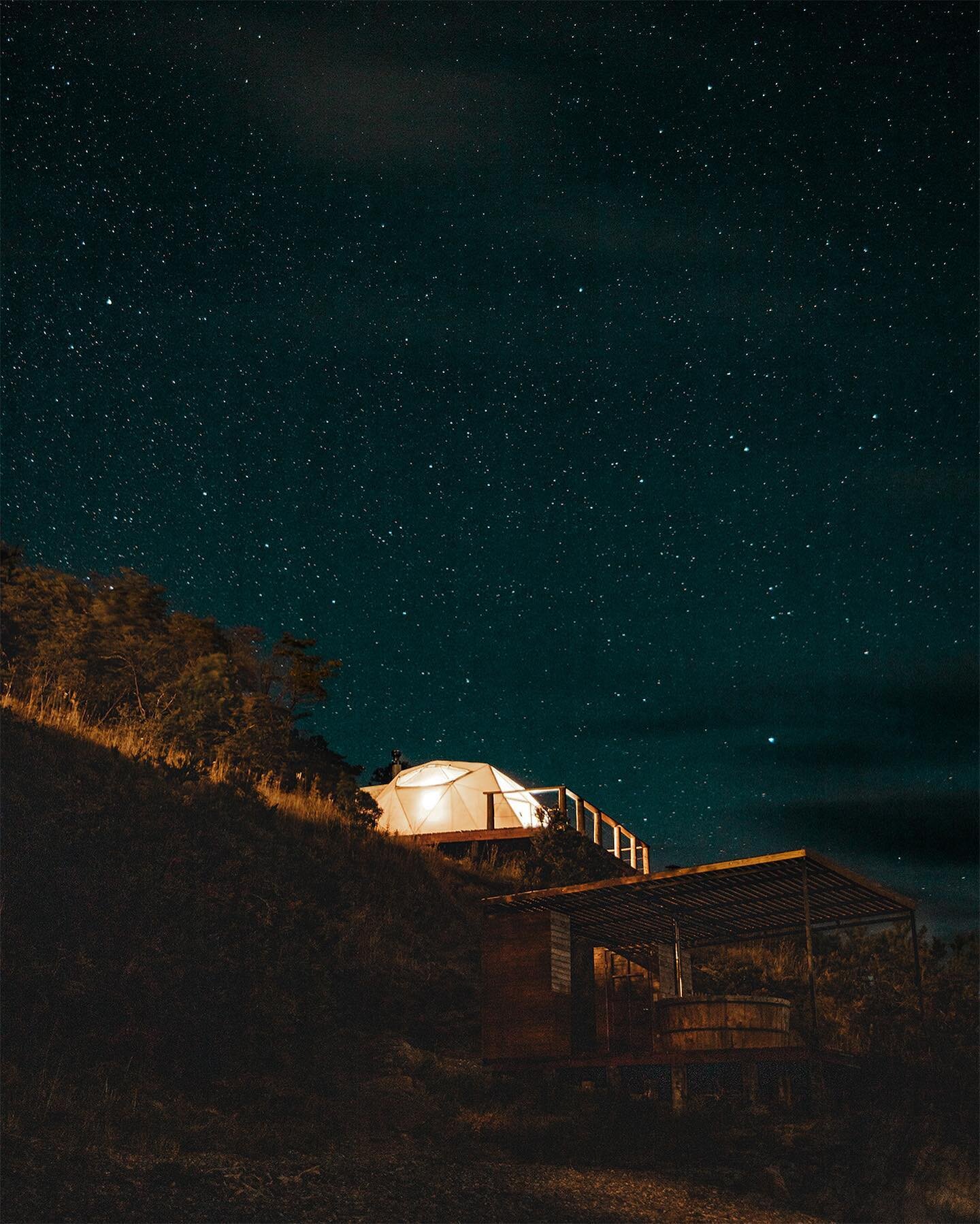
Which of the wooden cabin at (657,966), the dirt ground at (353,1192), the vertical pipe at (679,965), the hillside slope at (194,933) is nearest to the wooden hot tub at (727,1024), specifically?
the wooden cabin at (657,966)

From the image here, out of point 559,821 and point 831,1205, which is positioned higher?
point 559,821

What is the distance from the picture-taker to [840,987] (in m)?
23.2

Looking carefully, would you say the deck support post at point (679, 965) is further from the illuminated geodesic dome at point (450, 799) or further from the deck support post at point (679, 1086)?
the illuminated geodesic dome at point (450, 799)

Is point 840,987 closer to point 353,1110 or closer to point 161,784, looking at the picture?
point 353,1110

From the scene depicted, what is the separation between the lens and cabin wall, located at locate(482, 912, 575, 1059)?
1630cm

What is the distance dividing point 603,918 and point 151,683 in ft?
43.2

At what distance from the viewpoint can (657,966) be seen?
63.7 ft

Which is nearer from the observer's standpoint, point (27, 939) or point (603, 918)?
point (27, 939)

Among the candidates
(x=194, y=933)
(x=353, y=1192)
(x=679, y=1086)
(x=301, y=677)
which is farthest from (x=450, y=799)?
(x=353, y=1192)

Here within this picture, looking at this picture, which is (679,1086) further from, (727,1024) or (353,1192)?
(353,1192)

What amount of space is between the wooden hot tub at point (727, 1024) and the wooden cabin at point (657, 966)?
2 cm

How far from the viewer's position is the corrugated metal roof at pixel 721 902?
14.9 meters

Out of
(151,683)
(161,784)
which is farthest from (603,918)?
(151,683)

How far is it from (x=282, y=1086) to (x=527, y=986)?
4.42 meters
